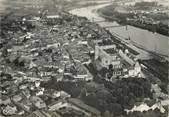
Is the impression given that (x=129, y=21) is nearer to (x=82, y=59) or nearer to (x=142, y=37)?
(x=142, y=37)

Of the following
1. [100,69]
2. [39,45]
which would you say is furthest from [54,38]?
[100,69]

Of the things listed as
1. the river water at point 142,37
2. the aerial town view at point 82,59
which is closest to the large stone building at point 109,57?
the aerial town view at point 82,59

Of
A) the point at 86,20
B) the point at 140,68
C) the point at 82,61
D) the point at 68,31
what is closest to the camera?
the point at 140,68

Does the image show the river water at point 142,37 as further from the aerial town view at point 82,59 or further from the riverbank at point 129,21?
the riverbank at point 129,21

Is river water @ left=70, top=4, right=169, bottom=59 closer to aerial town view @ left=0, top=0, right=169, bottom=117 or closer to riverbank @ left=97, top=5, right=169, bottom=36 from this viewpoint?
aerial town view @ left=0, top=0, right=169, bottom=117

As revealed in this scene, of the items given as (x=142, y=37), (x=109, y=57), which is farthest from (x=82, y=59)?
(x=142, y=37)

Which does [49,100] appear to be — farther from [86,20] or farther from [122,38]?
[86,20]
